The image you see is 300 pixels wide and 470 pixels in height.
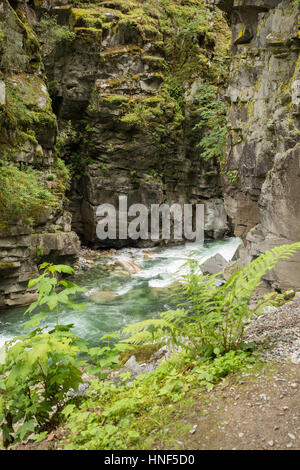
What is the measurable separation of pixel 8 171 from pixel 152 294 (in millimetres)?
6784

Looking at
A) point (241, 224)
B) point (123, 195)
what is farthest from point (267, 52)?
point (123, 195)

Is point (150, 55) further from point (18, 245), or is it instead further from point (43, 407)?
point (43, 407)

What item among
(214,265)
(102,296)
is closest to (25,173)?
(102,296)

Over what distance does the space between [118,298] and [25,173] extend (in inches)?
229

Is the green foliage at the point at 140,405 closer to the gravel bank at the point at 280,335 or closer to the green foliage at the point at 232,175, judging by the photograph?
the gravel bank at the point at 280,335

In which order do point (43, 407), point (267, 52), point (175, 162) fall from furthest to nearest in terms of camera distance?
point (175, 162), point (267, 52), point (43, 407)

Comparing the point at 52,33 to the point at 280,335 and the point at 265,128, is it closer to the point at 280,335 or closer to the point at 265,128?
the point at 265,128

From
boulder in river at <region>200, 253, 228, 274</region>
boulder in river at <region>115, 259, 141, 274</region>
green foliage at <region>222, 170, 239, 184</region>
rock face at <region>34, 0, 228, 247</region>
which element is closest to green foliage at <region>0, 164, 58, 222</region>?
boulder in river at <region>115, 259, 141, 274</region>

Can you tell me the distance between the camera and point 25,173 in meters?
10.4

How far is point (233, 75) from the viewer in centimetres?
964

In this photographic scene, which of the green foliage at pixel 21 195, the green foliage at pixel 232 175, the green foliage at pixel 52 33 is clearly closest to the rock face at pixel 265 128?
the green foliage at pixel 232 175

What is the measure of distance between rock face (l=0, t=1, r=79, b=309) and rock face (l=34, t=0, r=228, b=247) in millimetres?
4081

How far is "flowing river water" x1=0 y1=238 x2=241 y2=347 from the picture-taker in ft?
27.3

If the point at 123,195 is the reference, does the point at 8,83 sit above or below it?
above
